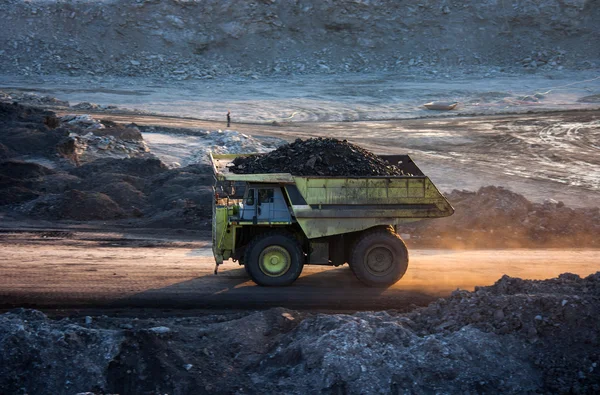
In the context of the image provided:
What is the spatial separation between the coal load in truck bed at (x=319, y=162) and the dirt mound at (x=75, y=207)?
7.69 metres

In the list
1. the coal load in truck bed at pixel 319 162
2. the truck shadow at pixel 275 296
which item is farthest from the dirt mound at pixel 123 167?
the coal load in truck bed at pixel 319 162

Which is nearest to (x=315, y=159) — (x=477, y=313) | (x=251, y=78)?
(x=477, y=313)

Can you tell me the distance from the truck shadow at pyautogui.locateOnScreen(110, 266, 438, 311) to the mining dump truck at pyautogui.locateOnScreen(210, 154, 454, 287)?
271mm

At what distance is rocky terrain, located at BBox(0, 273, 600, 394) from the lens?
8.92 meters

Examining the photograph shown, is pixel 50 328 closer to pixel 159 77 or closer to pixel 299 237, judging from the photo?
pixel 299 237

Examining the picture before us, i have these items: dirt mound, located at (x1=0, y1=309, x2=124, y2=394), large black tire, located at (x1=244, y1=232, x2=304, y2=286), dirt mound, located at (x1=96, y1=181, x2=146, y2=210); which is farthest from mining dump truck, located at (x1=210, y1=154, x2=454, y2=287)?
dirt mound, located at (x1=96, y1=181, x2=146, y2=210)

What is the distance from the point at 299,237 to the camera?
13.3 meters

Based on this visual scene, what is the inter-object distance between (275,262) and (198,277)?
5.75ft

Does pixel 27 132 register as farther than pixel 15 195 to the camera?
Yes

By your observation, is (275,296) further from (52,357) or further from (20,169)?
(20,169)

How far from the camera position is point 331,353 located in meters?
9.16

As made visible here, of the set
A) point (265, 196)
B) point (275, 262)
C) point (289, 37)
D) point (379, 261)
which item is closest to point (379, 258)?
point (379, 261)

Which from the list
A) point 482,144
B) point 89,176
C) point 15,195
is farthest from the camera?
point 482,144

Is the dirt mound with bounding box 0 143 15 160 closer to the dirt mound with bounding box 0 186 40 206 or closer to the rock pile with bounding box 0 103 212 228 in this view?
the rock pile with bounding box 0 103 212 228
